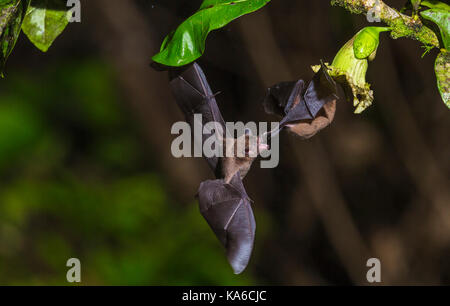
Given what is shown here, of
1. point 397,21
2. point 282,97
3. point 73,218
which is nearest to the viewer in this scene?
point 397,21

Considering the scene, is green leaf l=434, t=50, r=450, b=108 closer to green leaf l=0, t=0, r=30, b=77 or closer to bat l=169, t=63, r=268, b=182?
bat l=169, t=63, r=268, b=182

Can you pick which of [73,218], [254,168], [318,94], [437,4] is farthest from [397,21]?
[254,168]

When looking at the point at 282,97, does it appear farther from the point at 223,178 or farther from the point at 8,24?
the point at 8,24

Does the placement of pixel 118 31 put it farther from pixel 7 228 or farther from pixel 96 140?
pixel 7 228

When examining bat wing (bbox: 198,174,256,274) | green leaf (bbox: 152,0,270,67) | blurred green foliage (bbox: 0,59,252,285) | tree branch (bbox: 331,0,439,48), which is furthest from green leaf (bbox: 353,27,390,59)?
blurred green foliage (bbox: 0,59,252,285)

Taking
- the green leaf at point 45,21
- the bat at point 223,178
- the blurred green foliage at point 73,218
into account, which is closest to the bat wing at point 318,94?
the bat at point 223,178

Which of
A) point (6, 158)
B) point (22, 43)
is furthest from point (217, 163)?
point (22, 43)
